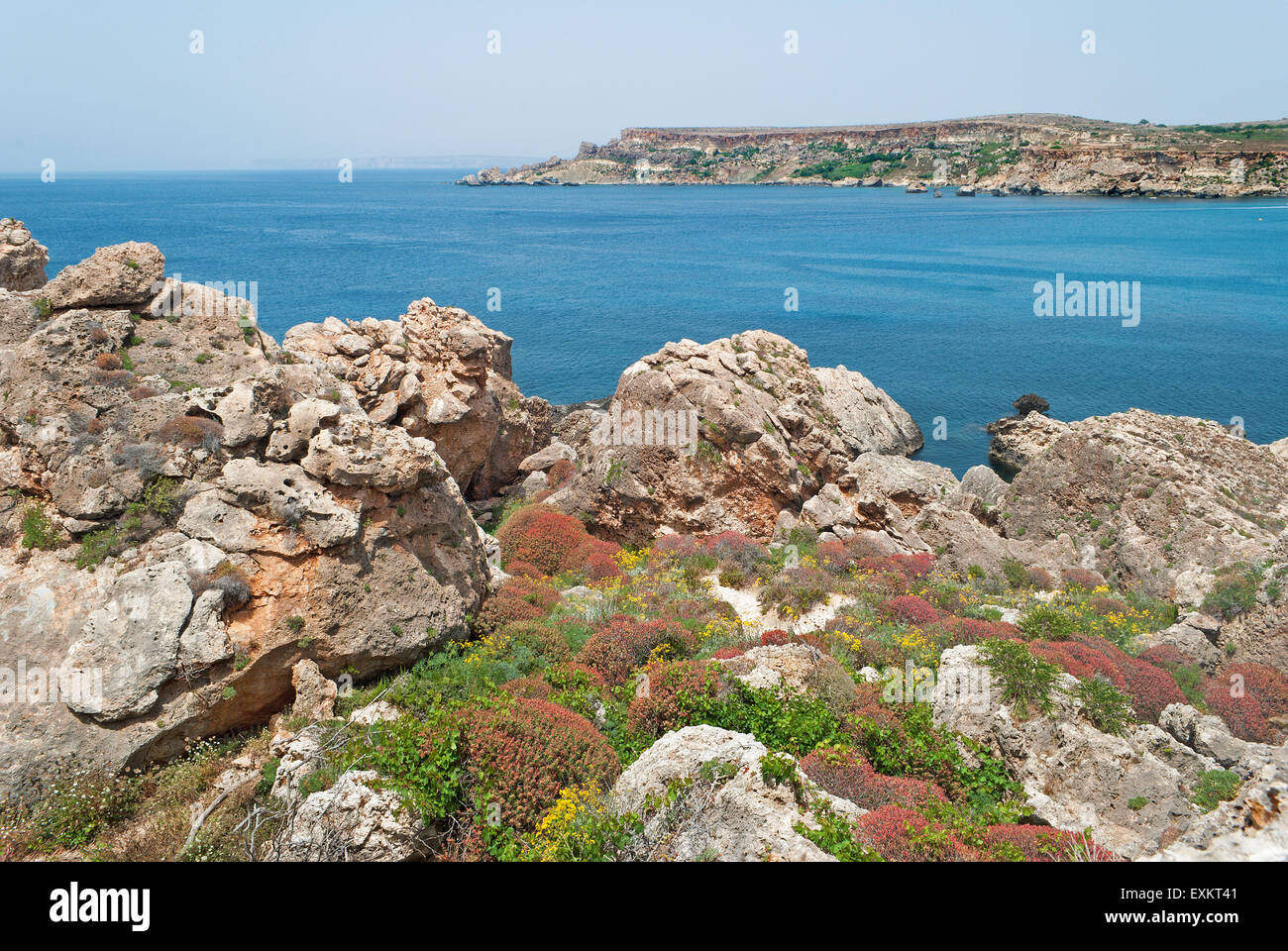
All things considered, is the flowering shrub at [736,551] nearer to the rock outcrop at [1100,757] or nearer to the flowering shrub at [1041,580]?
the flowering shrub at [1041,580]

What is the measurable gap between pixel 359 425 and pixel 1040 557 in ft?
59.5

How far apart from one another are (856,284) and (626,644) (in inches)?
2957

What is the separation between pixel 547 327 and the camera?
62.3 m

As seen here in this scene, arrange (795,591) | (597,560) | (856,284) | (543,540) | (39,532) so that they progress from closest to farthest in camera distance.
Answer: (39,532)
(795,591)
(597,560)
(543,540)
(856,284)

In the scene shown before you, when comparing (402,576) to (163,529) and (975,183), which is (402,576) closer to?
(163,529)

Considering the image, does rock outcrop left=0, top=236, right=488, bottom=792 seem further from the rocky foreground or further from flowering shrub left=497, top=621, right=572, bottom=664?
flowering shrub left=497, top=621, right=572, bottom=664

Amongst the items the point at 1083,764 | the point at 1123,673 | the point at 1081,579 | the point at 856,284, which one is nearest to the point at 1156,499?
the point at 1081,579

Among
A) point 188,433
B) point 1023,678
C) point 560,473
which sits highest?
point 188,433

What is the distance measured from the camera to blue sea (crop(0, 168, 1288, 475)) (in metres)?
49.2

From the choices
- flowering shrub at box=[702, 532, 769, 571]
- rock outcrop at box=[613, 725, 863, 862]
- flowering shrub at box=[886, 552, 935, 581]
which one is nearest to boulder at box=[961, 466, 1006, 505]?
flowering shrub at box=[886, 552, 935, 581]

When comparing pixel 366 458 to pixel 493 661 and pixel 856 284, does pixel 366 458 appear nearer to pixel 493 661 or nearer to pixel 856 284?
pixel 493 661

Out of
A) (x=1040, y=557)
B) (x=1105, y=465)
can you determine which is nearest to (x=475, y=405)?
(x=1040, y=557)

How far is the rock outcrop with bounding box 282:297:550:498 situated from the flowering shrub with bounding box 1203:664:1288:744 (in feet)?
66.0

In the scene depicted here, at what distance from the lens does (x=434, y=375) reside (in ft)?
80.6
